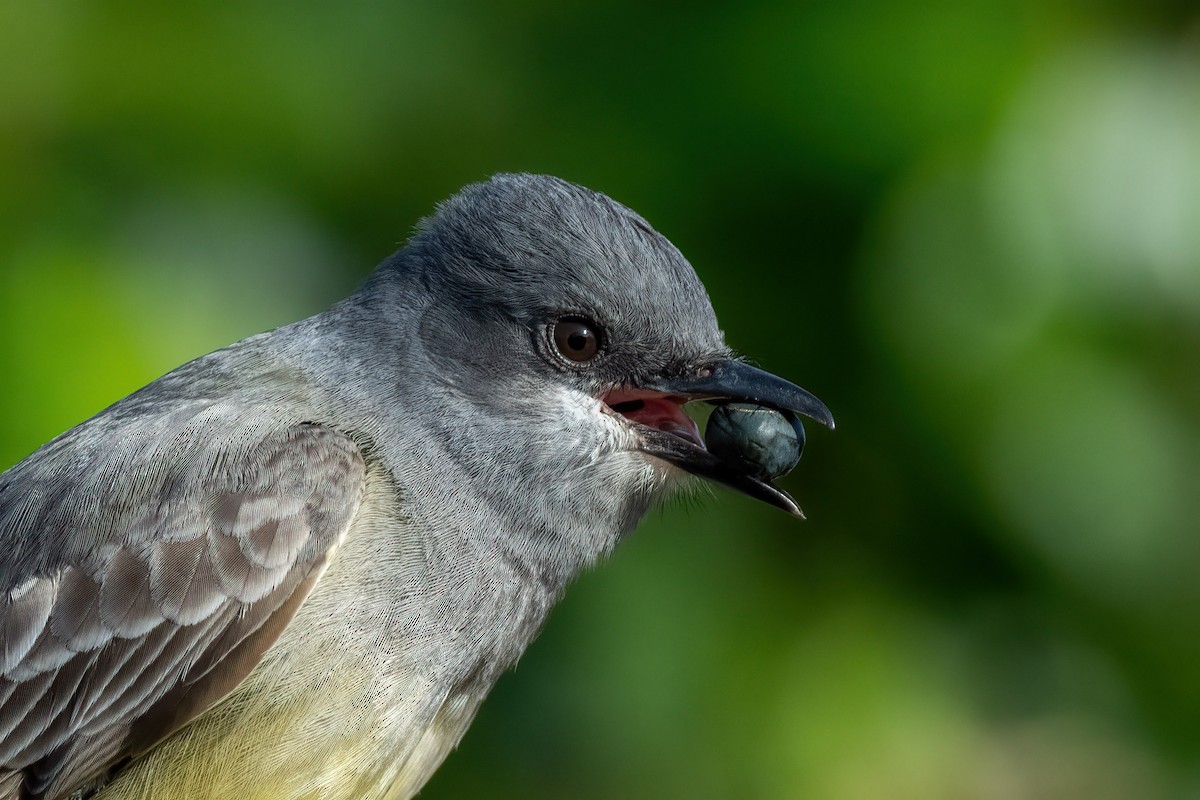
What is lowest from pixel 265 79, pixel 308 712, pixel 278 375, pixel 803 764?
pixel 803 764

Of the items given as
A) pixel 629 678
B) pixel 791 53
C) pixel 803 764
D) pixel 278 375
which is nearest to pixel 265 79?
pixel 278 375

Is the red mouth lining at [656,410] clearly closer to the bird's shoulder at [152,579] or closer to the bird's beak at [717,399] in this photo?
the bird's beak at [717,399]

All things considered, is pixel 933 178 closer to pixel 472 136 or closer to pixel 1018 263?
pixel 1018 263

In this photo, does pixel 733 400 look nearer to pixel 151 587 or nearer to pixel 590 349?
pixel 590 349

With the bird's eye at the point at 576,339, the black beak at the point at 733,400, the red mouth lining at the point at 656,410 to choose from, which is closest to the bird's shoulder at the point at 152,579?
the bird's eye at the point at 576,339

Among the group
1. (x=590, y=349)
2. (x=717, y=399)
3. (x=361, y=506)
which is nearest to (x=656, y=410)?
(x=717, y=399)

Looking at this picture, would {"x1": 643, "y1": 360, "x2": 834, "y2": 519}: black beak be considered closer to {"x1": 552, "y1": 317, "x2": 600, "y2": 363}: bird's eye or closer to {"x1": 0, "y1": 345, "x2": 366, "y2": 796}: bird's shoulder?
{"x1": 552, "y1": 317, "x2": 600, "y2": 363}: bird's eye

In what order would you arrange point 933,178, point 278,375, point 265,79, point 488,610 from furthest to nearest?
point 265,79 < point 933,178 < point 278,375 < point 488,610
